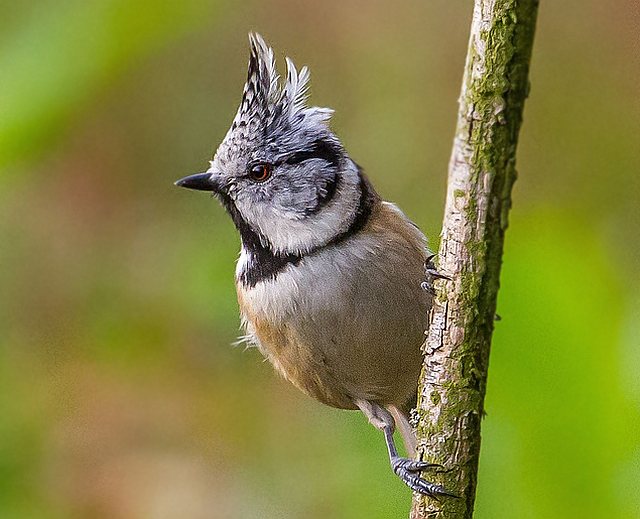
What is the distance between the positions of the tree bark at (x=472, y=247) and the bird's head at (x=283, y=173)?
1176mm

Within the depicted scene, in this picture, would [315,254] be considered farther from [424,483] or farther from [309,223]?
[424,483]

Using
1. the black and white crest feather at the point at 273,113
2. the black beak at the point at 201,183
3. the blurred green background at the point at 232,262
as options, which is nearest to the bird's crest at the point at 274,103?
the black and white crest feather at the point at 273,113

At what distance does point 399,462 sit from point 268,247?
83 centimetres

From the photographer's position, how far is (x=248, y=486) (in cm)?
341

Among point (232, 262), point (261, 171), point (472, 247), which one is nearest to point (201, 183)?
point (261, 171)

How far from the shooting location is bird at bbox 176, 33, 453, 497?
3.04 m

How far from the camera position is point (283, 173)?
3.18 meters

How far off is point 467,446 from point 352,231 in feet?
4.01

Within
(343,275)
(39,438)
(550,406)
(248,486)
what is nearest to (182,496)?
(248,486)

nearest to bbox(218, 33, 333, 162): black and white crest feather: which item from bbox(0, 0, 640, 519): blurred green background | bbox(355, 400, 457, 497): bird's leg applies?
bbox(0, 0, 640, 519): blurred green background

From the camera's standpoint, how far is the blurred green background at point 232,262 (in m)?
2.23

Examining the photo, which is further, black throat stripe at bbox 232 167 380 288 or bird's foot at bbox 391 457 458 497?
black throat stripe at bbox 232 167 380 288

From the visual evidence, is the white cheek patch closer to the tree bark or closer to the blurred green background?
the blurred green background

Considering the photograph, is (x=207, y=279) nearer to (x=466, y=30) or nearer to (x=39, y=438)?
(x=39, y=438)
